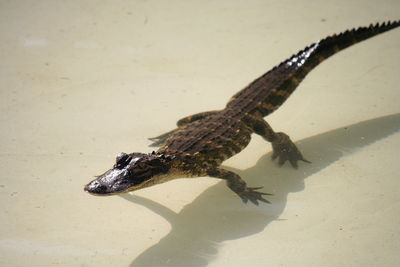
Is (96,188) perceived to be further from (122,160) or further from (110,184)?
(122,160)

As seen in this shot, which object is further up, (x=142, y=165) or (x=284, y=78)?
(x=284, y=78)

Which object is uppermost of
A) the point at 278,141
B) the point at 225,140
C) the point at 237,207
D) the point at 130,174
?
the point at 130,174

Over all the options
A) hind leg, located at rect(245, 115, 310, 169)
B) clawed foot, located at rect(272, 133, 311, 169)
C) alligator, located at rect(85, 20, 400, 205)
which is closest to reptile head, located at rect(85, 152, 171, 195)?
alligator, located at rect(85, 20, 400, 205)

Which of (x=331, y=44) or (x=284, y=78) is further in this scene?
(x=331, y=44)

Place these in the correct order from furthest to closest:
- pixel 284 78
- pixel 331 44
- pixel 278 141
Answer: pixel 331 44
pixel 284 78
pixel 278 141

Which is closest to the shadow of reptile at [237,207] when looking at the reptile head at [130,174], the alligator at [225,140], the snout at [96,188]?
the alligator at [225,140]

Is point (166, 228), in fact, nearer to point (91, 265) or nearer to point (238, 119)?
point (91, 265)

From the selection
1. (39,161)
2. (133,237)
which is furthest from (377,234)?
(39,161)

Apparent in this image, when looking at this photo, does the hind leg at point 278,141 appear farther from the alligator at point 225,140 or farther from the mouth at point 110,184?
the mouth at point 110,184

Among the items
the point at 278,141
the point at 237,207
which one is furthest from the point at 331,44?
the point at 237,207
